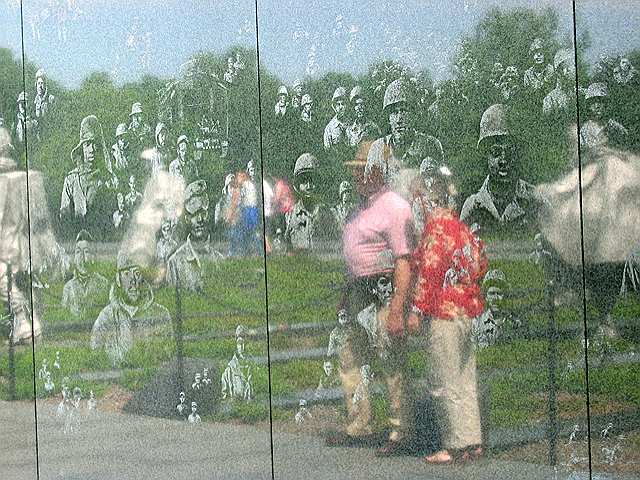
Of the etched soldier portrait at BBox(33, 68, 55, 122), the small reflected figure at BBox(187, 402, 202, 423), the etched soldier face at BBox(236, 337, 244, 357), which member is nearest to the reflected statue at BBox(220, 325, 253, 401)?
the etched soldier face at BBox(236, 337, 244, 357)

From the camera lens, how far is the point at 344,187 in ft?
22.0

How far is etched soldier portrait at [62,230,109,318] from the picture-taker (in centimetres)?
784

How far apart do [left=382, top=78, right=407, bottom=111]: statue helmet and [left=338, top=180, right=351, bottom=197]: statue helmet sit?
399 mm

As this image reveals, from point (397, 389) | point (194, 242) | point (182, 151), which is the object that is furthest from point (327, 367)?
point (182, 151)

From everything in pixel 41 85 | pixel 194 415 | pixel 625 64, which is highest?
pixel 41 85

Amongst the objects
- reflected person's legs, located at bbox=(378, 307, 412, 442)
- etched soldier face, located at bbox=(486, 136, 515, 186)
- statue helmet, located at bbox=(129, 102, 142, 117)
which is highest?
statue helmet, located at bbox=(129, 102, 142, 117)

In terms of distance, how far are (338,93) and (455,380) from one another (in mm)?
1437

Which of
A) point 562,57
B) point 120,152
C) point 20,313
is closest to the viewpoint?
point 562,57

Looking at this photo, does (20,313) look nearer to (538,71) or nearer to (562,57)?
(538,71)

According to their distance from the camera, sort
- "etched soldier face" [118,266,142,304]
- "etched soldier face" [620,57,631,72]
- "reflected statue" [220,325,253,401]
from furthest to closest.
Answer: "etched soldier face" [118,266,142,304]
"reflected statue" [220,325,253,401]
"etched soldier face" [620,57,631,72]

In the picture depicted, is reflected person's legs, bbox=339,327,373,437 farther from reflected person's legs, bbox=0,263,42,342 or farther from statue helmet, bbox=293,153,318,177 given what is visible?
reflected person's legs, bbox=0,263,42,342

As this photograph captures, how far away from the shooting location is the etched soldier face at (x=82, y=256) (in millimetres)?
7863

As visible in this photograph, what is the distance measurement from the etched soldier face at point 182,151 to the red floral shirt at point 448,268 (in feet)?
4.89

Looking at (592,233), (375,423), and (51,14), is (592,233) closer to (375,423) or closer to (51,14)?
(375,423)
